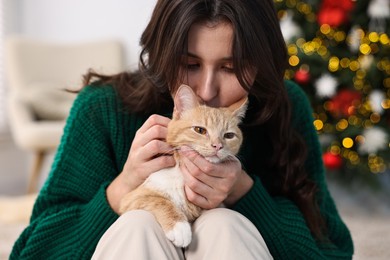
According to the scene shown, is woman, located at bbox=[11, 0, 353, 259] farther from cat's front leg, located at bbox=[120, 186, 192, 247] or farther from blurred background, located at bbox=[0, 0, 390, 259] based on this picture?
blurred background, located at bbox=[0, 0, 390, 259]

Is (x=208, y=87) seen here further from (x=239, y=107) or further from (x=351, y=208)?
(x=351, y=208)

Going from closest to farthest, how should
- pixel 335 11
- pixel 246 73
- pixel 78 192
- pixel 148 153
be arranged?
pixel 148 153 → pixel 246 73 → pixel 78 192 → pixel 335 11

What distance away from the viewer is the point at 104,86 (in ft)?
4.69

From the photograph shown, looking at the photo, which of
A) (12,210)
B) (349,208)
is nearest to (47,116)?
(12,210)

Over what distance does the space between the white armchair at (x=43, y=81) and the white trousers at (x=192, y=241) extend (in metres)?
2.26

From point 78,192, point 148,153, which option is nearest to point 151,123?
point 148,153

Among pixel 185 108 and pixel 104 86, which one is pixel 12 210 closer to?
pixel 104 86

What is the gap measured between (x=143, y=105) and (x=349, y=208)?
7.72 ft

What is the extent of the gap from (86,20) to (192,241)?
11.6ft

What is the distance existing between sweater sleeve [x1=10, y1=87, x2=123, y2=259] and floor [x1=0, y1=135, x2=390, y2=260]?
96cm

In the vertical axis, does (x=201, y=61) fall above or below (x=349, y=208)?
above

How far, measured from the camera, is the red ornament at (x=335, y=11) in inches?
115

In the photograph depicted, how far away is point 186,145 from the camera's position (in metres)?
1.15

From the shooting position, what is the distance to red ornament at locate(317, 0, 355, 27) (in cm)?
292
